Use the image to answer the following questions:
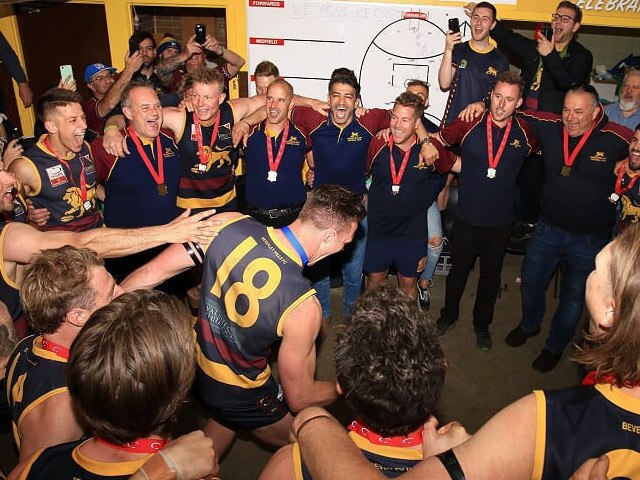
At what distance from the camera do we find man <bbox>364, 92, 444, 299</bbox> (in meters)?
4.30

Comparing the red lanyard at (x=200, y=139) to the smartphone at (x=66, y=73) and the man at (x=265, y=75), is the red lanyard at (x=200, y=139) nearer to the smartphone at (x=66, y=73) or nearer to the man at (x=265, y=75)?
the man at (x=265, y=75)

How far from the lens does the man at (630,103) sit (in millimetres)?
4922

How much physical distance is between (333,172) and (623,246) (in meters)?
3.26

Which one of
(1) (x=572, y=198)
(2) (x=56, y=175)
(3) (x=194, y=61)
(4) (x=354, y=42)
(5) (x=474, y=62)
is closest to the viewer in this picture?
(2) (x=56, y=175)

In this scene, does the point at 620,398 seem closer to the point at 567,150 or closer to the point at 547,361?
the point at 567,150

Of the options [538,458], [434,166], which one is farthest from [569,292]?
[538,458]

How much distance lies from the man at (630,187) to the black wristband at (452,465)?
3.23m

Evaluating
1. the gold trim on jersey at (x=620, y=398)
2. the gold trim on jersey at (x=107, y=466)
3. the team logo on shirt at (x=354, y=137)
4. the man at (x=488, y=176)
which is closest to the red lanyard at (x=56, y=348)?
the gold trim on jersey at (x=107, y=466)

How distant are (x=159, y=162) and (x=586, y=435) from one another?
12.5 ft

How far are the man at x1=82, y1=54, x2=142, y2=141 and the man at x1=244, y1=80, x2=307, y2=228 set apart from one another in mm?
1569

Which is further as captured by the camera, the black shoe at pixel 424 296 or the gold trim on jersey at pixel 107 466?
the black shoe at pixel 424 296

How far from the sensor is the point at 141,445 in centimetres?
163

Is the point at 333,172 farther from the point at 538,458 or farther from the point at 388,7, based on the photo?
the point at 538,458

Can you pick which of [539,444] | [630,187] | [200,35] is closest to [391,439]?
[539,444]
